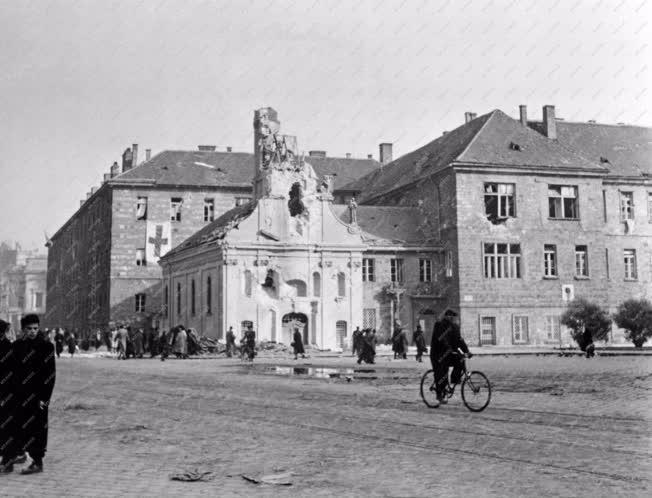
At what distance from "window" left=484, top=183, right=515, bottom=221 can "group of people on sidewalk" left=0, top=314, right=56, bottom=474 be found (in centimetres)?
4679

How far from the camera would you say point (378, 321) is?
53344 millimetres

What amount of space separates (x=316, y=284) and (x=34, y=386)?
41049 mm

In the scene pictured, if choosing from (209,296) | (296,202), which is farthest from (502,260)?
(209,296)

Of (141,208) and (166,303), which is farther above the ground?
(141,208)

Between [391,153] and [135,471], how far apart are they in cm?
7314

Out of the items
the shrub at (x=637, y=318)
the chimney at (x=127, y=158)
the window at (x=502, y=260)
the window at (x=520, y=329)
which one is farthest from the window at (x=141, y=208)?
the shrub at (x=637, y=318)

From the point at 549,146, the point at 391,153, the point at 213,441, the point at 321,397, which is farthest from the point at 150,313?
the point at 213,441

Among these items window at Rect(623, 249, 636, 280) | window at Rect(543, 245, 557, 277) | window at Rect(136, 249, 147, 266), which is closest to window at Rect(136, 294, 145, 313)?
window at Rect(136, 249, 147, 266)

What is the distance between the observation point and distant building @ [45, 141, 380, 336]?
67250 mm

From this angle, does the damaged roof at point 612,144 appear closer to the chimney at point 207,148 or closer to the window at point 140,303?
the chimney at point 207,148

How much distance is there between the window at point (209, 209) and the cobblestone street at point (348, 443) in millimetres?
51344

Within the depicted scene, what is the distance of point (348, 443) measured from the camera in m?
10.2

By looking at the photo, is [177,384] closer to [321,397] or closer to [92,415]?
[321,397]

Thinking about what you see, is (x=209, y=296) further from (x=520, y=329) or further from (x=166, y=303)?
(x=520, y=329)
